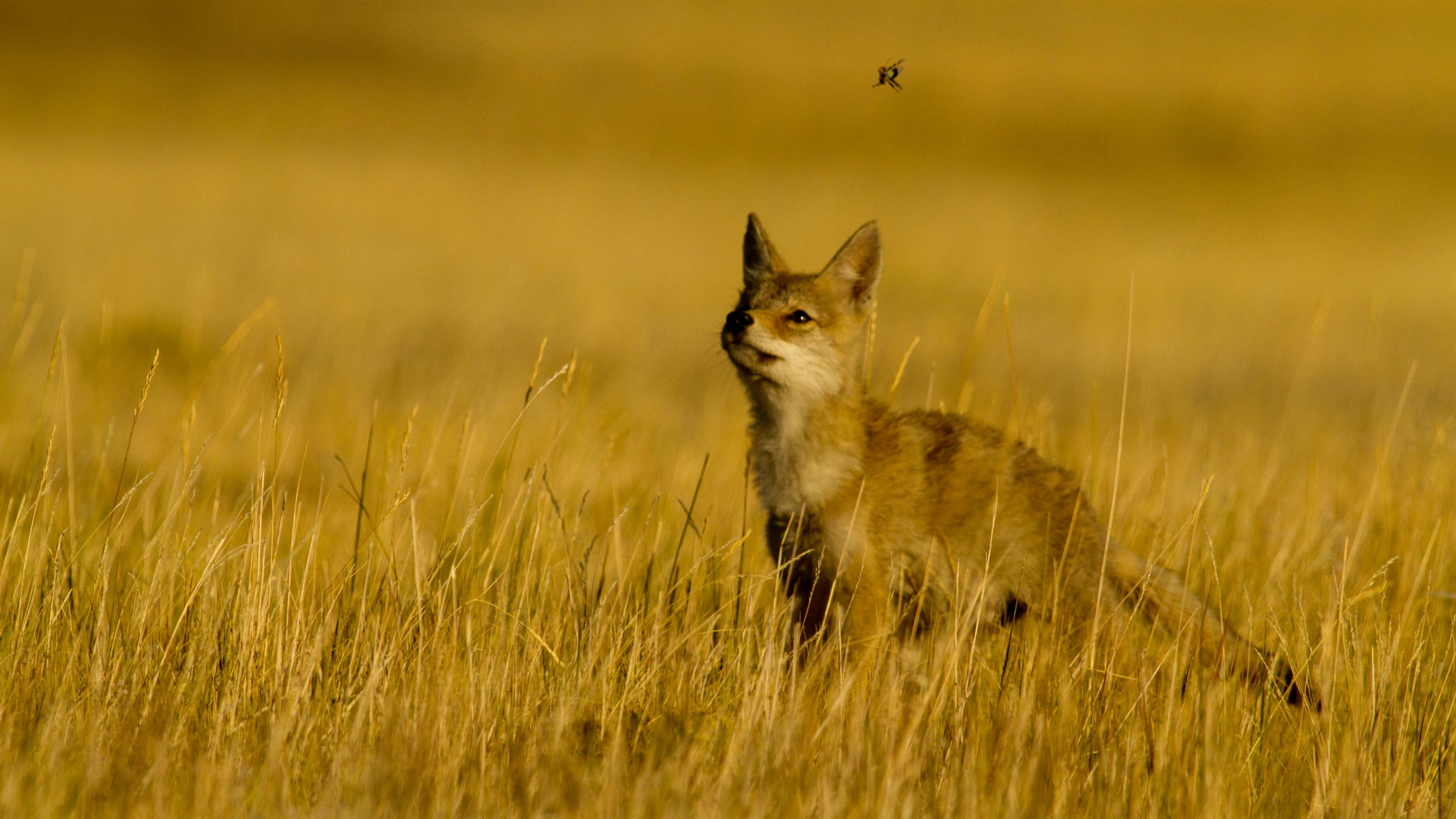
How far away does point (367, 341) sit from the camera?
1395 centimetres

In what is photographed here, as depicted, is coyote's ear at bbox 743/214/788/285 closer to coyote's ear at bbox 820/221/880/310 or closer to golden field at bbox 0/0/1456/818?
coyote's ear at bbox 820/221/880/310

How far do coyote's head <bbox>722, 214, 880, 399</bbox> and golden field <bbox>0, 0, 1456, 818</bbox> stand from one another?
53 centimetres

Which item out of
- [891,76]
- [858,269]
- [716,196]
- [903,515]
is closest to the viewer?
[903,515]

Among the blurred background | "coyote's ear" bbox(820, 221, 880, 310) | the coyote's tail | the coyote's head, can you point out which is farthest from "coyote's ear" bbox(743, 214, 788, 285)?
the coyote's tail

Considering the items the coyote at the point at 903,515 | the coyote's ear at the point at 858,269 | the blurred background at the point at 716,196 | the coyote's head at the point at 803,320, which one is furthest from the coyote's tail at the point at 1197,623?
the coyote's ear at the point at 858,269

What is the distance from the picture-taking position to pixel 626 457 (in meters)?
8.70

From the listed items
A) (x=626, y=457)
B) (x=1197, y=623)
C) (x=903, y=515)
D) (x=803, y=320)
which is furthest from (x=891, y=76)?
(x=626, y=457)

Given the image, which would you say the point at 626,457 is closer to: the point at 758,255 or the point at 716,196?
the point at 758,255

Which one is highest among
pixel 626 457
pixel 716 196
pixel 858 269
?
pixel 716 196

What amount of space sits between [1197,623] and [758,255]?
2837mm

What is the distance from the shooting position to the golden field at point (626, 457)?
3.54 metres

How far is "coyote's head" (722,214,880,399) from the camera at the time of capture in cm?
537

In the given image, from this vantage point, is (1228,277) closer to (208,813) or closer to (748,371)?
(748,371)

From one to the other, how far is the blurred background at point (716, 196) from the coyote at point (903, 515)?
602mm
